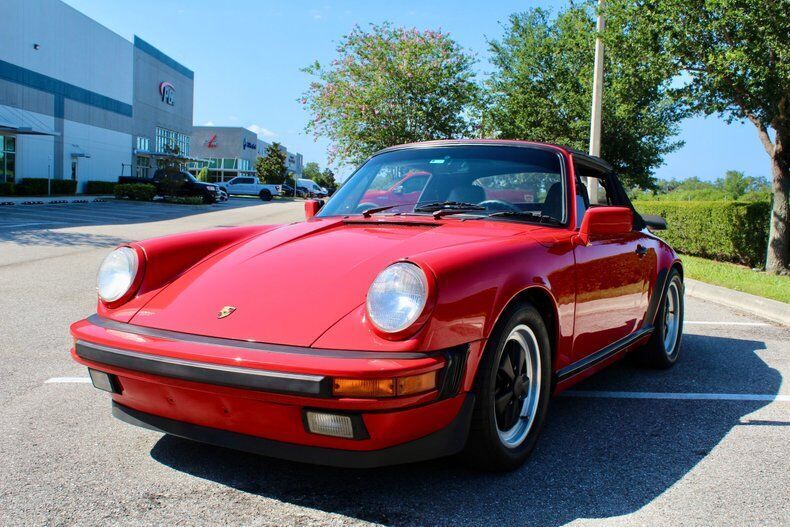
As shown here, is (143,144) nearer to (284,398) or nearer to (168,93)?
(168,93)

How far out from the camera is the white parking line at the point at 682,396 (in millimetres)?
4230

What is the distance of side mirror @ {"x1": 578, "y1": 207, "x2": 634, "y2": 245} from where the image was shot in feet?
11.7

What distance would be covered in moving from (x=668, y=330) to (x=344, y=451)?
3.42m

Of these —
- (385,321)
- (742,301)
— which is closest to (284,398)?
(385,321)

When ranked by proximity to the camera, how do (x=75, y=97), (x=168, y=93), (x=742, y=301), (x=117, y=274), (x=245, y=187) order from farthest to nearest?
(x=168, y=93) → (x=245, y=187) → (x=75, y=97) → (x=742, y=301) → (x=117, y=274)

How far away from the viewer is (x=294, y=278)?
2.89 meters

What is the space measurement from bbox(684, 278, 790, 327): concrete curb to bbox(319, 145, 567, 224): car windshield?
16.0 ft

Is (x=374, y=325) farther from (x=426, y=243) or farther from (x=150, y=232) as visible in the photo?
(x=150, y=232)

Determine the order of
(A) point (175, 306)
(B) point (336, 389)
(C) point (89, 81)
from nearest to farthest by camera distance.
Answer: (B) point (336, 389) → (A) point (175, 306) → (C) point (89, 81)

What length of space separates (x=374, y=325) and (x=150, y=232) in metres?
15.5

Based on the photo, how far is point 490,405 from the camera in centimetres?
268

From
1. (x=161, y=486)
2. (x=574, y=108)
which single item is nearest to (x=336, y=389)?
(x=161, y=486)

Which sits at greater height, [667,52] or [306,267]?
[667,52]

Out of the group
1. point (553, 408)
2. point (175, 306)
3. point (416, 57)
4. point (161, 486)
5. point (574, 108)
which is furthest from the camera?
point (416, 57)
